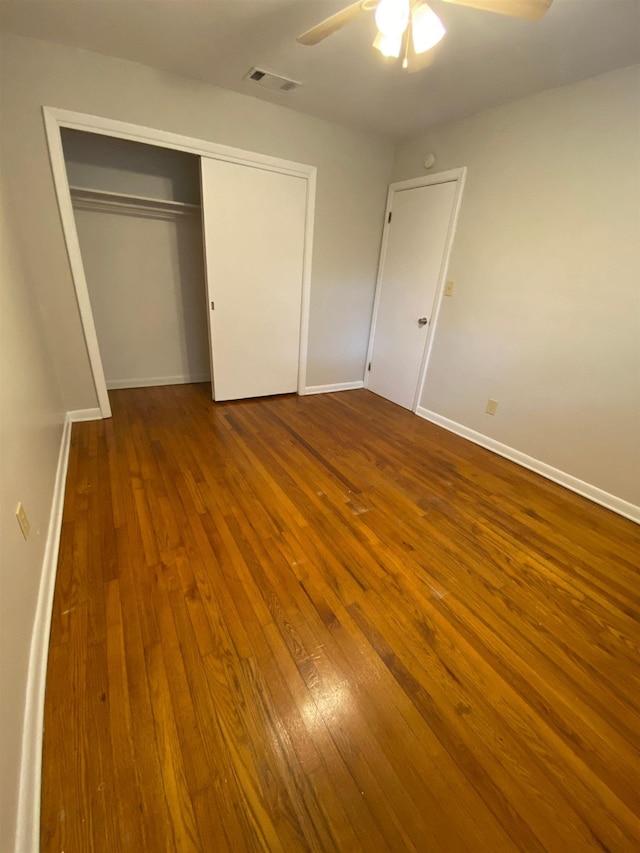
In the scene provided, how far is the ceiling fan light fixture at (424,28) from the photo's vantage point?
4.29 feet

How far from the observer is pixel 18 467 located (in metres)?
1.30

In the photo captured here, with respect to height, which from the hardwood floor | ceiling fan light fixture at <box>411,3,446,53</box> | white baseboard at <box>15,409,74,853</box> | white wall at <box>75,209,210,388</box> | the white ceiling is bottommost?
the hardwood floor

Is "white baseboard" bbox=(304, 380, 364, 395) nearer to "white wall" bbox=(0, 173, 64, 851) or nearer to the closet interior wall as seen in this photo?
the closet interior wall

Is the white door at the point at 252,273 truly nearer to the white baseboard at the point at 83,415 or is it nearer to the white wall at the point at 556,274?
the white baseboard at the point at 83,415

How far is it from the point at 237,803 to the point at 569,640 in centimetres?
133

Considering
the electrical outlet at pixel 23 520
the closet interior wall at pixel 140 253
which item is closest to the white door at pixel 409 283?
the closet interior wall at pixel 140 253

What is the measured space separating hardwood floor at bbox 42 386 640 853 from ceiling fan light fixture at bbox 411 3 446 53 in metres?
2.14

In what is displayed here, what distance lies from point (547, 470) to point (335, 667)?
2141 millimetres

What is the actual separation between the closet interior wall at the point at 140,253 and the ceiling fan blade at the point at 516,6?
8.60ft

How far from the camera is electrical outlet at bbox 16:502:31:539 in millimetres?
1227

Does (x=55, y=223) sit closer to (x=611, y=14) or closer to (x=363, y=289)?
(x=363, y=289)

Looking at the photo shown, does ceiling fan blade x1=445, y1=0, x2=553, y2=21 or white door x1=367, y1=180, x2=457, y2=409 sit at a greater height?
ceiling fan blade x1=445, y1=0, x2=553, y2=21

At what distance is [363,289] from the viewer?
3.70 m

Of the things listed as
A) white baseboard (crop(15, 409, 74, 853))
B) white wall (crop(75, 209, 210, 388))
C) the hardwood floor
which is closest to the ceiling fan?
the hardwood floor
